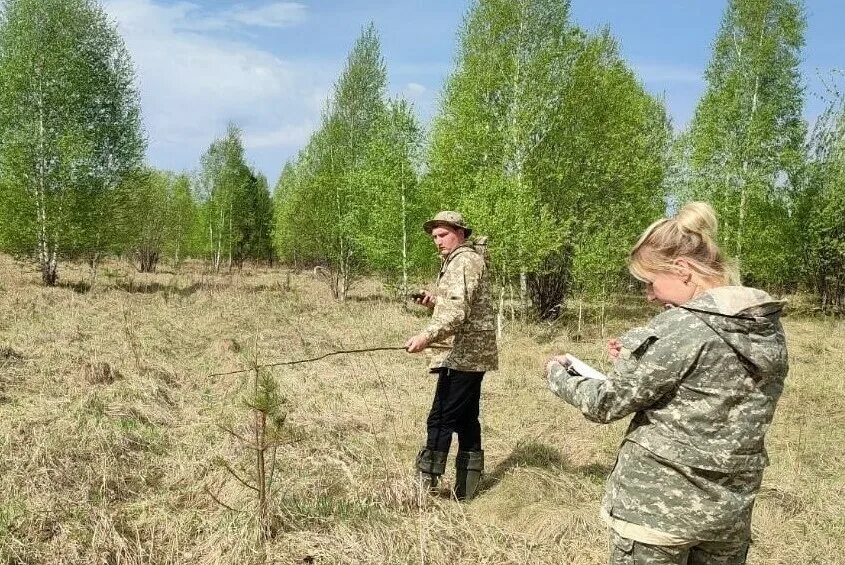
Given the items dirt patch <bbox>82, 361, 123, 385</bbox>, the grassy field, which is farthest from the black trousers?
dirt patch <bbox>82, 361, 123, 385</bbox>

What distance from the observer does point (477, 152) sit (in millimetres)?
15016

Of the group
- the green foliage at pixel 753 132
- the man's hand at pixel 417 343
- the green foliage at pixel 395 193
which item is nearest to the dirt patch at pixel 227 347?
the man's hand at pixel 417 343

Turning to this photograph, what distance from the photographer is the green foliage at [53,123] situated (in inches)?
671

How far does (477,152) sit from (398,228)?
4.03 metres

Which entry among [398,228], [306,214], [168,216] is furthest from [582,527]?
[168,216]

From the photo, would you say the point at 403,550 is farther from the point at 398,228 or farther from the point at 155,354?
the point at 398,228

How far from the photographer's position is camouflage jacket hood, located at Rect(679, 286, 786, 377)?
175 centimetres

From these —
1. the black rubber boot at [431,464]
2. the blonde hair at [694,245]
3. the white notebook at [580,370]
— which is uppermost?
the blonde hair at [694,245]

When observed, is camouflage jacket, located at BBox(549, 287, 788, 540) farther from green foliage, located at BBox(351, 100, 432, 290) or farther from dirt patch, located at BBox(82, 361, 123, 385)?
green foliage, located at BBox(351, 100, 432, 290)

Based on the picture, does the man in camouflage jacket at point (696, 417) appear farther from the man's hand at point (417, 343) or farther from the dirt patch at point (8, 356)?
the dirt patch at point (8, 356)

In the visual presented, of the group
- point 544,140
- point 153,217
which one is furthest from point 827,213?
point 153,217

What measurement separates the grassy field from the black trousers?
371 millimetres

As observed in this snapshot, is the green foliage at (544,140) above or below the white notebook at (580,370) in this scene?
above

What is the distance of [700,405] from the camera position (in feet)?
5.96
